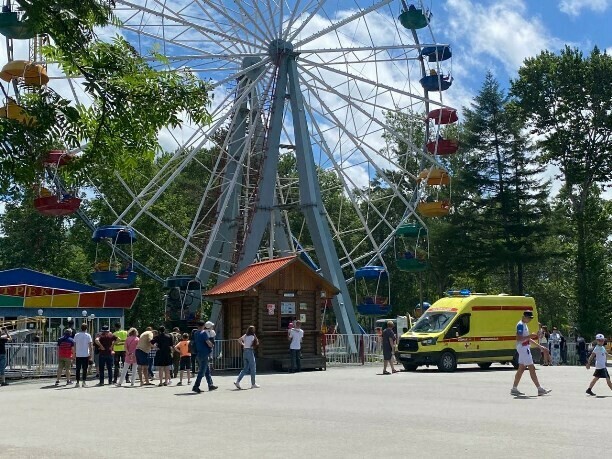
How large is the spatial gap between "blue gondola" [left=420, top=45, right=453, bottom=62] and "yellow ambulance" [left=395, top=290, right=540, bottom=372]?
1093cm

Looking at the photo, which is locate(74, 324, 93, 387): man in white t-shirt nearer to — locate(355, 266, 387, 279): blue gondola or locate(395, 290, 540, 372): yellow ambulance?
locate(395, 290, 540, 372): yellow ambulance

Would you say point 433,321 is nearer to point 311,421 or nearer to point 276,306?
point 276,306

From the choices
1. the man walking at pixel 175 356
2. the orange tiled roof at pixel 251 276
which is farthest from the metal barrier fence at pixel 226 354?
the orange tiled roof at pixel 251 276

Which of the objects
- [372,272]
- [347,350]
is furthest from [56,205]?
[372,272]

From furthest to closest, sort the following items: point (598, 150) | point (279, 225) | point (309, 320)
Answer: point (598, 150)
point (279, 225)
point (309, 320)

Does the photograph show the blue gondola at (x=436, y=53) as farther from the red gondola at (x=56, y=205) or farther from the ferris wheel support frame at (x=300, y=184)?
the red gondola at (x=56, y=205)

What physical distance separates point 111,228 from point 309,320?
794 centimetres

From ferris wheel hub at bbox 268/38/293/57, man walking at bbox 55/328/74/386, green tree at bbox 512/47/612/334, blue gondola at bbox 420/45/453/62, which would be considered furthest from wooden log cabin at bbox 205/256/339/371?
green tree at bbox 512/47/612/334

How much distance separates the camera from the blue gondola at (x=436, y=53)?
34.8m

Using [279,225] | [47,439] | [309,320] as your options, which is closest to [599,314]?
[279,225]

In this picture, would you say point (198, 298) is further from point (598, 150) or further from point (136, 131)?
point (598, 150)

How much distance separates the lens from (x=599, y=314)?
5272 cm

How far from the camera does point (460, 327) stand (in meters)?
27.4

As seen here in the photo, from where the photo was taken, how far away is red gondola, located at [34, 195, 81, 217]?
27047mm
